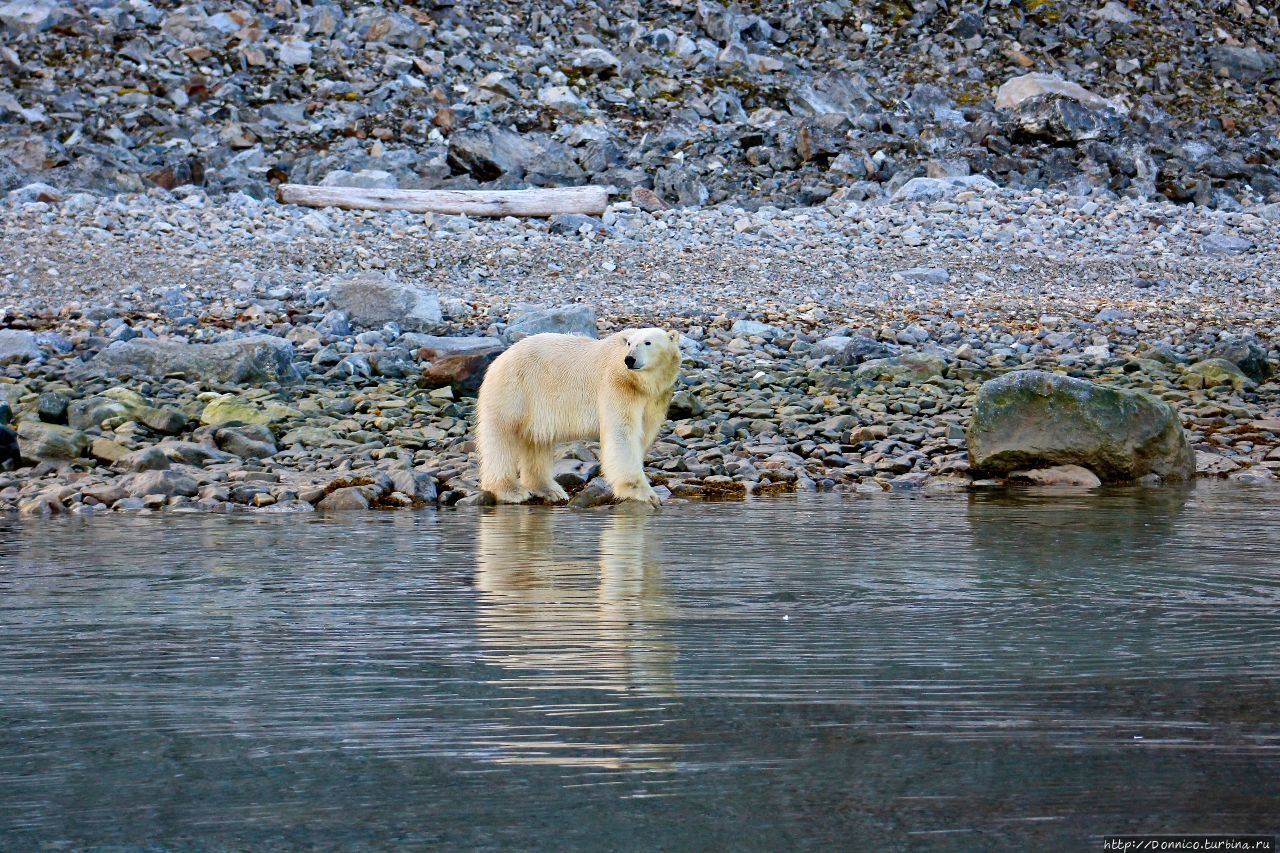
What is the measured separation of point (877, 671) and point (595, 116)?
21459 millimetres

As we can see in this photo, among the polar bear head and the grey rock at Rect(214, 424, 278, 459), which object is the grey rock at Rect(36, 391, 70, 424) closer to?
the grey rock at Rect(214, 424, 278, 459)

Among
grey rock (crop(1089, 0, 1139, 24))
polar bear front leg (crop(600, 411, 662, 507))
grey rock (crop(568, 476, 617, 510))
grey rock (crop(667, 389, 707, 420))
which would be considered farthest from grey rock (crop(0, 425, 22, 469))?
grey rock (crop(1089, 0, 1139, 24))

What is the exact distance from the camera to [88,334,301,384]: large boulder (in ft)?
35.3

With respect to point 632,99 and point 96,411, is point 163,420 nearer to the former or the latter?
point 96,411

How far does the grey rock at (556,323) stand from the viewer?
12.4 m

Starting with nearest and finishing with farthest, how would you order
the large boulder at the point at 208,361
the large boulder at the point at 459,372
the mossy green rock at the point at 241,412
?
the mossy green rock at the point at 241,412
the large boulder at the point at 459,372
the large boulder at the point at 208,361

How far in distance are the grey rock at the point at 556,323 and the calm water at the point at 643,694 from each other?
661 cm

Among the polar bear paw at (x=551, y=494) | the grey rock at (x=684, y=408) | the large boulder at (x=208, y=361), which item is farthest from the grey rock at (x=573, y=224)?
the polar bear paw at (x=551, y=494)

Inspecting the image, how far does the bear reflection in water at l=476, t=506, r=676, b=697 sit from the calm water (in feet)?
0.06

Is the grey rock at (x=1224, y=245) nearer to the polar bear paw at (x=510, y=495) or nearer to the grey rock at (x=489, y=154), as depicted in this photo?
the grey rock at (x=489, y=154)

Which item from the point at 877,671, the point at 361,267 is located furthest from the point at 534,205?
the point at 877,671

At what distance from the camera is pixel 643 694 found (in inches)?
128

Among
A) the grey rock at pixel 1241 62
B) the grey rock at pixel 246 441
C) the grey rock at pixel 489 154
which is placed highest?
the grey rock at pixel 1241 62

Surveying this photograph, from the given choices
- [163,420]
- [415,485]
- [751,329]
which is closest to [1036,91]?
[751,329]
